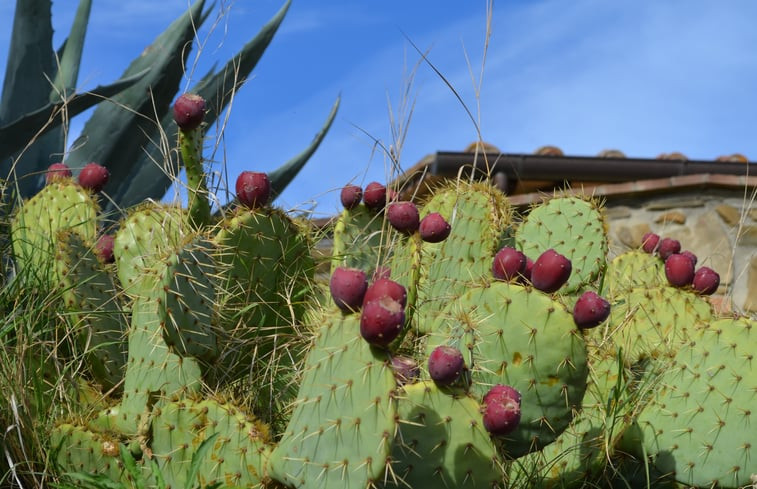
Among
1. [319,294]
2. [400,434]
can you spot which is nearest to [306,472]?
[400,434]

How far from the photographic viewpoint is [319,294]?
2.46 m

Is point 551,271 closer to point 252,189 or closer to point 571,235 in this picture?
point 252,189

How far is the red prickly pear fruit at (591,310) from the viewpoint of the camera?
1.73m

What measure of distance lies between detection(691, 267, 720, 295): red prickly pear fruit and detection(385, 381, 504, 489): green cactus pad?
4.87 feet

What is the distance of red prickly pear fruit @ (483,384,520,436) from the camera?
150cm

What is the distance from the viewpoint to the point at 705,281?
2820 mm

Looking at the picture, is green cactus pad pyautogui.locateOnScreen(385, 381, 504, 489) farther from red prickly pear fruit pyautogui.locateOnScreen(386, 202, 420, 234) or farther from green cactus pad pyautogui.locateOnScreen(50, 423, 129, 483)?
green cactus pad pyautogui.locateOnScreen(50, 423, 129, 483)

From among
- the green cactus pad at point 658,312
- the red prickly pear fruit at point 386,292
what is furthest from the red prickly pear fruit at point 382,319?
the green cactus pad at point 658,312

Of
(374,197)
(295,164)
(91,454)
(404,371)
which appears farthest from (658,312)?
(295,164)

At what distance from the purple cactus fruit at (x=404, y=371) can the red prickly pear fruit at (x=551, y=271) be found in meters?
0.29

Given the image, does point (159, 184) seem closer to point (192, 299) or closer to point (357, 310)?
point (192, 299)

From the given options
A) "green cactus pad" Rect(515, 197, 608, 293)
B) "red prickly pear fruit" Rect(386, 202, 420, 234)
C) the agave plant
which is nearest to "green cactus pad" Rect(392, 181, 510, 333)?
"green cactus pad" Rect(515, 197, 608, 293)

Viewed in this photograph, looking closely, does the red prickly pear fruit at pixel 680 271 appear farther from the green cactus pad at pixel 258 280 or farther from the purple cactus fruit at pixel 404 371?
the purple cactus fruit at pixel 404 371

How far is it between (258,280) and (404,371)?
734 millimetres
